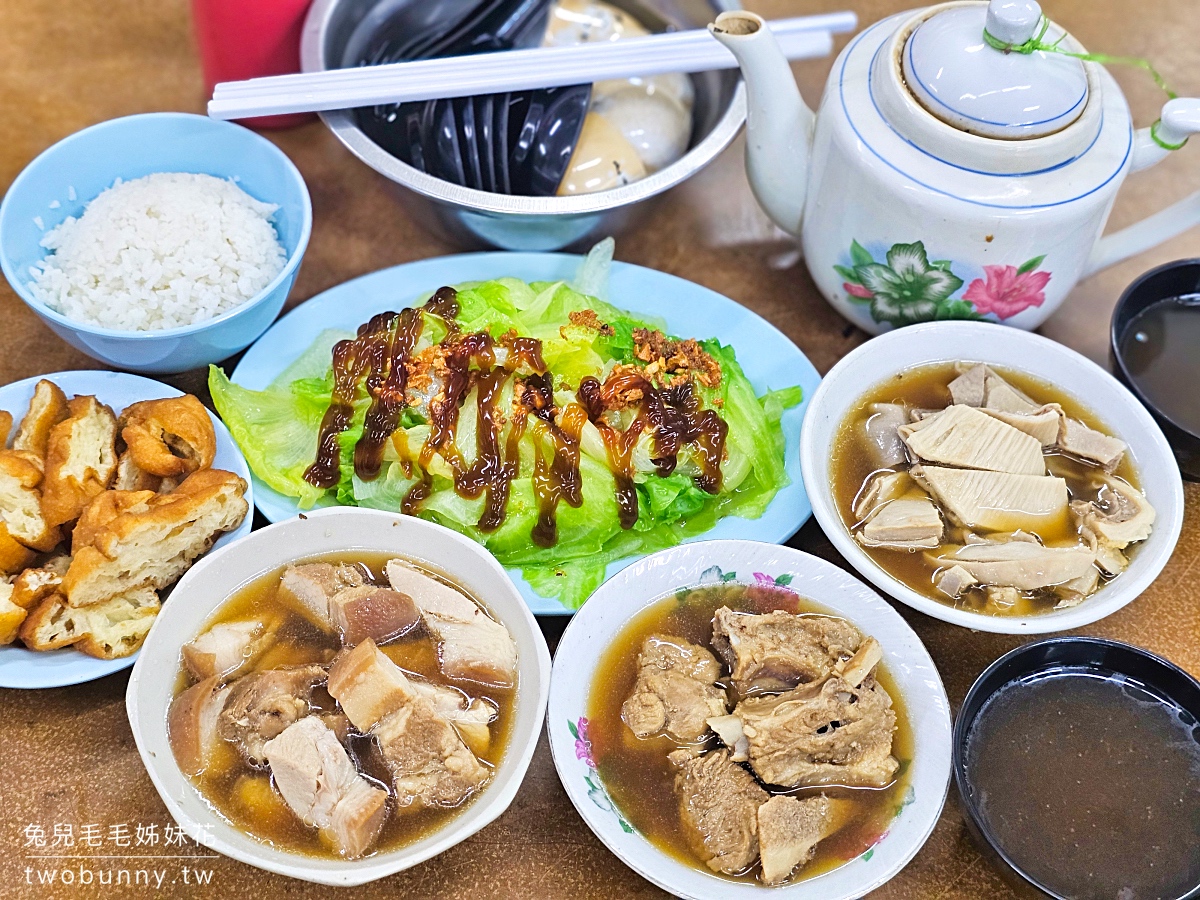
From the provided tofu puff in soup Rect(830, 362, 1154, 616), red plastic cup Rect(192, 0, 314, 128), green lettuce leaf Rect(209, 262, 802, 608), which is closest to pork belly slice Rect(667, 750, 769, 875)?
green lettuce leaf Rect(209, 262, 802, 608)

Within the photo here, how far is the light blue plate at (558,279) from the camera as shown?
2.29 metres

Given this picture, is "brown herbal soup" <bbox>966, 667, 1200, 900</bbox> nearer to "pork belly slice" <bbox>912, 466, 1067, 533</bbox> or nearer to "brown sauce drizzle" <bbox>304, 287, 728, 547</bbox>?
"pork belly slice" <bbox>912, 466, 1067, 533</bbox>

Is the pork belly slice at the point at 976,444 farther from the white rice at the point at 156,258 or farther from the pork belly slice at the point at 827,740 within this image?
the white rice at the point at 156,258

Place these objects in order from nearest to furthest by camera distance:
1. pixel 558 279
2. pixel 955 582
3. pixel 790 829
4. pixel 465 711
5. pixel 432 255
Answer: pixel 790 829 < pixel 465 711 < pixel 955 582 < pixel 558 279 < pixel 432 255

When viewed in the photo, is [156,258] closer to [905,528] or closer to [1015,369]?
[905,528]

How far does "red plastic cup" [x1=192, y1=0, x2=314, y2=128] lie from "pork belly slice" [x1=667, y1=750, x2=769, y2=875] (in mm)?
1978

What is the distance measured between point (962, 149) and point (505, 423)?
1.09m

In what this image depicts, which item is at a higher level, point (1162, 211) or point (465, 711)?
point (1162, 211)

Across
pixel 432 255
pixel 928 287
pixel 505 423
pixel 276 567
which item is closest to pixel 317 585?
pixel 276 567

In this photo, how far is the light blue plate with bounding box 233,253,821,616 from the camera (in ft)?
7.53

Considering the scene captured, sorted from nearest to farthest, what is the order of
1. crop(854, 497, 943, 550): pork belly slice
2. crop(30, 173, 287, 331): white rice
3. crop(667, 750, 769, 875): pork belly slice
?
1. crop(667, 750, 769, 875): pork belly slice
2. crop(854, 497, 943, 550): pork belly slice
3. crop(30, 173, 287, 331): white rice

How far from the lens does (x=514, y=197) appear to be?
89.3 inches

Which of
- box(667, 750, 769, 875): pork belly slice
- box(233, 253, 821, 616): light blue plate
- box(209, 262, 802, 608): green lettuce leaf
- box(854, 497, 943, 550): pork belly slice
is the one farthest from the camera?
box(233, 253, 821, 616): light blue plate

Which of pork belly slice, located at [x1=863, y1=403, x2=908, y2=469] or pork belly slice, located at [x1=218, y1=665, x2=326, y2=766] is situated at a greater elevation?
pork belly slice, located at [x1=863, y1=403, x2=908, y2=469]
